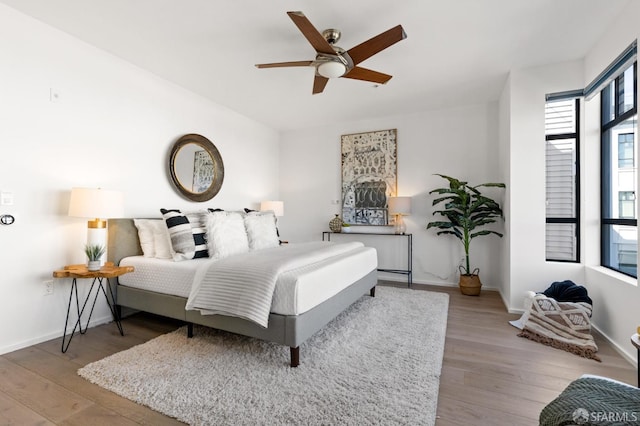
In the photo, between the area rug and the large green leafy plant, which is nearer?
the area rug

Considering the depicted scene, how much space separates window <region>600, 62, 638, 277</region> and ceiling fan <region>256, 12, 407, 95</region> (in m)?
1.94

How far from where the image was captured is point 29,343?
2438mm

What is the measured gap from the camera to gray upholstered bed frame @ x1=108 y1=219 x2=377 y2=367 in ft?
6.70

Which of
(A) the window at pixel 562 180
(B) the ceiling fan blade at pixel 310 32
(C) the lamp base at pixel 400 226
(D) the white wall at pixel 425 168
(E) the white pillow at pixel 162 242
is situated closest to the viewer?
(B) the ceiling fan blade at pixel 310 32

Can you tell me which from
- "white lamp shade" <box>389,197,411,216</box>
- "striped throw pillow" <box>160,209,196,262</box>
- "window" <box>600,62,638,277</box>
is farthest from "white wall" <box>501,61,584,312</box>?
"striped throw pillow" <box>160,209,196,262</box>

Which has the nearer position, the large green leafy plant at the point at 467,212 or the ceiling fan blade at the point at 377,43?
the ceiling fan blade at the point at 377,43

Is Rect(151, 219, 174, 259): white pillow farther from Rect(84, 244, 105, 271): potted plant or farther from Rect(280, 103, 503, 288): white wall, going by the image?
Rect(280, 103, 503, 288): white wall

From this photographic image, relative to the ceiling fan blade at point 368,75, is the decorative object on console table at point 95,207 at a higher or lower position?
lower

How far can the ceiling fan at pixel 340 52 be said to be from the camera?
2.11 m

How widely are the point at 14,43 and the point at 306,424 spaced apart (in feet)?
11.3

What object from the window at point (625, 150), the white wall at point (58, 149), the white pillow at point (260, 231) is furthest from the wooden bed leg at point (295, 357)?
the window at point (625, 150)

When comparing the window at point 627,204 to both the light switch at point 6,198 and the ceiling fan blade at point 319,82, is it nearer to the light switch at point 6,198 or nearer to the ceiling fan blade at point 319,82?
the ceiling fan blade at point 319,82

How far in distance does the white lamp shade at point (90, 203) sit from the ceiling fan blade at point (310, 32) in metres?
2.06

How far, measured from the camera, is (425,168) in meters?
4.71
